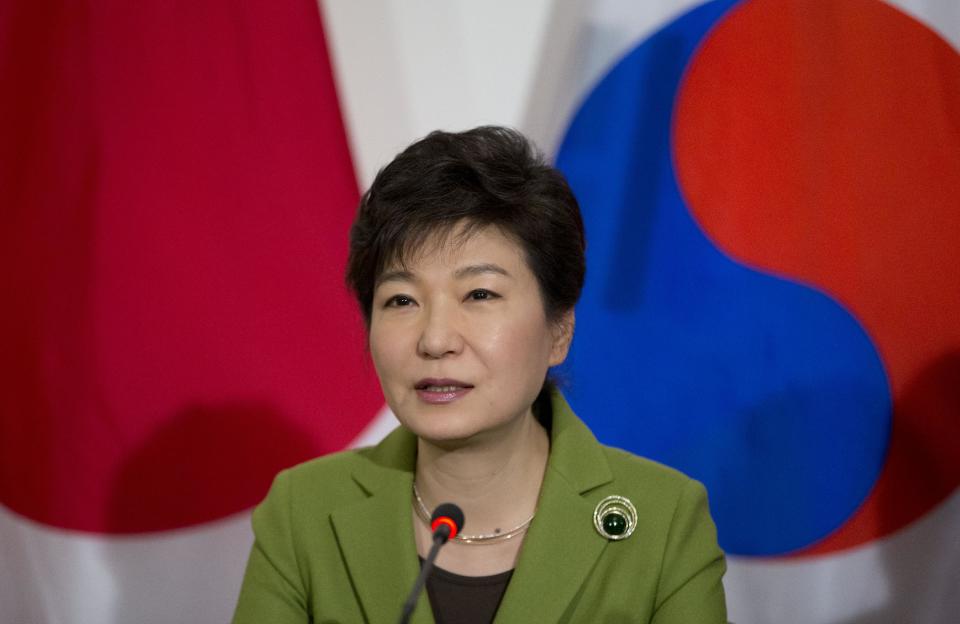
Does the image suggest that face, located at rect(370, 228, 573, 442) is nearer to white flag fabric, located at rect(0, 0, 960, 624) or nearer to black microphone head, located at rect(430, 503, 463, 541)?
black microphone head, located at rect(430, 503, 463, 541)

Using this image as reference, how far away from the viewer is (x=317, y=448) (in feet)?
7.50

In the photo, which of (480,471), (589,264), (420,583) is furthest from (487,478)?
(589,264)

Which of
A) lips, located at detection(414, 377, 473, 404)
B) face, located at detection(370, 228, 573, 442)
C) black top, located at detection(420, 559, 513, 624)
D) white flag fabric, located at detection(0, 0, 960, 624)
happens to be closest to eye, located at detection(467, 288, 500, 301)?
face, located at detection(370, 228, 573, 442)

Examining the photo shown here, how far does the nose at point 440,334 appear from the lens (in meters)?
1.44

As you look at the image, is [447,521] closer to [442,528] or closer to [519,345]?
[442,528]

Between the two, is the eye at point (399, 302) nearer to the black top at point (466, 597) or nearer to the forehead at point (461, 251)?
the forehead at point (461, 251)

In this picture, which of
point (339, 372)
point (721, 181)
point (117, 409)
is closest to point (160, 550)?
point (117, 409)

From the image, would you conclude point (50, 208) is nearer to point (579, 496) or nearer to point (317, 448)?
point (317, 448)

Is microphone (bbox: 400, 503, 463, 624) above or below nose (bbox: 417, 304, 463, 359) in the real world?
below

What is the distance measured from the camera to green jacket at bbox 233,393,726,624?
152 centimetres

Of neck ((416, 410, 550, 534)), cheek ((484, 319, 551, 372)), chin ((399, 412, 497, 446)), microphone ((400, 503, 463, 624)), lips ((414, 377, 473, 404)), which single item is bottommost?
neck ((416, 410, 550, 534))

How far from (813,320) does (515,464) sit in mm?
814

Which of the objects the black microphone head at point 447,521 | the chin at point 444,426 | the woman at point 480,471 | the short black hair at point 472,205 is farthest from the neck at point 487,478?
the black microphone head at point 447,521

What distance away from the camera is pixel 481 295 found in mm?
1497
